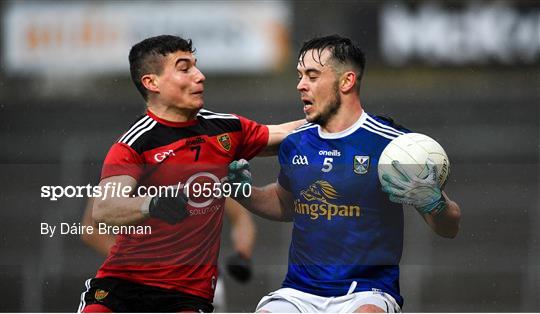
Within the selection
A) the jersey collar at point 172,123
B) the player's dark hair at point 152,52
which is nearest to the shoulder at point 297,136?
the jersey collar at point 172,123

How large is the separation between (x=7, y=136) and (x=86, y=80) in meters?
0.37

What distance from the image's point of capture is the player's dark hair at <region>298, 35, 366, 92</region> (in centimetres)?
533

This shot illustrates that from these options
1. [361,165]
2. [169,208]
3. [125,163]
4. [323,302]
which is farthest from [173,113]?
[323,302]

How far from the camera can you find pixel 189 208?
207 inches

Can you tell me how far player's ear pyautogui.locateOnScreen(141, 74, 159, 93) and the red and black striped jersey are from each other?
0.32ft

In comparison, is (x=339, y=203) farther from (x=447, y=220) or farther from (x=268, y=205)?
(x=447, y=220)

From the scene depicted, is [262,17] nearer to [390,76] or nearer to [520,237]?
[390,76]

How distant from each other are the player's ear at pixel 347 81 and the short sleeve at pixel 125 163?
0.77 meters

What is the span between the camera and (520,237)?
17.8ft

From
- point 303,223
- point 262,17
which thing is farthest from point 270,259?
point 262,17

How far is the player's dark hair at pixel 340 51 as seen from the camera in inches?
210

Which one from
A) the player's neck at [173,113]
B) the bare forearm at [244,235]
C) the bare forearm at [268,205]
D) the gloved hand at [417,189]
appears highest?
the player's neck at [173,113]

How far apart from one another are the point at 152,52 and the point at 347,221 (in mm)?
934

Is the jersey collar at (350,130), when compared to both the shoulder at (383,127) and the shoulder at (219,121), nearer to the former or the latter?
the shoulder at (383,127)
